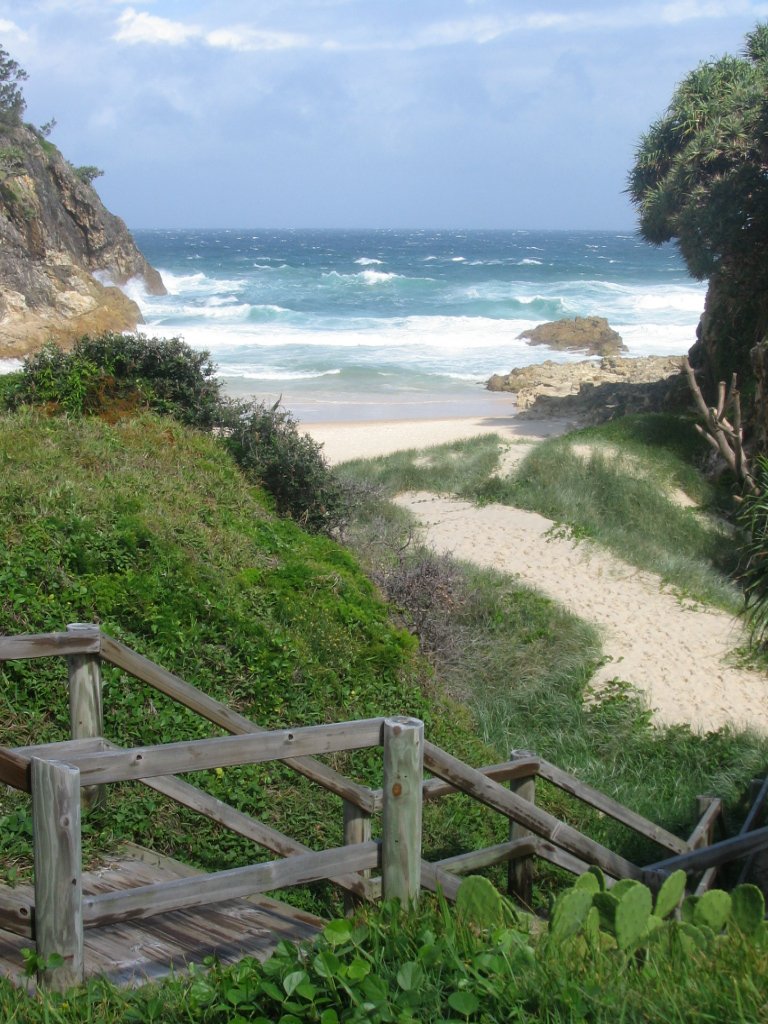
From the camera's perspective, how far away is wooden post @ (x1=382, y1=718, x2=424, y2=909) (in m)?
3.97

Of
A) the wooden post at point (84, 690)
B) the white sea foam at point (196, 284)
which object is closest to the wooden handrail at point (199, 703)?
the wooden post at point (84, 690)

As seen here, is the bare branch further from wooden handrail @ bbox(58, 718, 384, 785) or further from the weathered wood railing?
wooden handrail @ bbox(58, 718, 384, 785)

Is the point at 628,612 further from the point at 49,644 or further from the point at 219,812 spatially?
the point at 49,644

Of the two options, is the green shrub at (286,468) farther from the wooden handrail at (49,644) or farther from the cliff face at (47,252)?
the cliff face at (47,252)

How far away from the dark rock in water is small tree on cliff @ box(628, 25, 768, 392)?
1869 cm

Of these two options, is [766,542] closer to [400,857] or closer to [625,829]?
[625,829]

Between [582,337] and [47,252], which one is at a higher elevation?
[47,252]

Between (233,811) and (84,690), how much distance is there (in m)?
Result: 0.94

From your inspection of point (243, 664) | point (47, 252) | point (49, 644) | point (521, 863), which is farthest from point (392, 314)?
point (49, 644)

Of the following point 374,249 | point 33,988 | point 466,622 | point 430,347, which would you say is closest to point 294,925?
point 33,988

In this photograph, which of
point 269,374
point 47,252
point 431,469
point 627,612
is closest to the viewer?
point 627,612

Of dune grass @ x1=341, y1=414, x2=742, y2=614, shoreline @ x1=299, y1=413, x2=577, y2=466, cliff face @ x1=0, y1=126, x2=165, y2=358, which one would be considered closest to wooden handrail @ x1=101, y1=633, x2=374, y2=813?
dune grass @ x1=341, y1=414, x2=742, y2=614

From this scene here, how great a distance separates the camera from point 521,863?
564cm

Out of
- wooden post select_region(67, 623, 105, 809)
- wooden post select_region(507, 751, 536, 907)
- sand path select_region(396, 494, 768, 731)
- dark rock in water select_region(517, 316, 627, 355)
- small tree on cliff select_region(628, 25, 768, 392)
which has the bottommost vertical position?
sand path select_region(396, 494, 768, 731)
